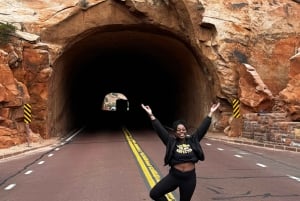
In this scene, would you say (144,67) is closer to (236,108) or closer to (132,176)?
(236,108)

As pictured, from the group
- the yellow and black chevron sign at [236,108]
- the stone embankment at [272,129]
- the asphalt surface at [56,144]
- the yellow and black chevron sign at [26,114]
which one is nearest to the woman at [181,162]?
the asphalt surface at [56,144]

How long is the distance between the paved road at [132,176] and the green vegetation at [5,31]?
313 inches

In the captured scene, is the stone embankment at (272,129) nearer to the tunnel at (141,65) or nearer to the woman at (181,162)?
the tunnel at (141,65)

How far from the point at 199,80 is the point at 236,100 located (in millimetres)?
4606

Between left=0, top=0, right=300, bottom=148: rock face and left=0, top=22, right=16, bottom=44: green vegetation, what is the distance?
0.63 metres

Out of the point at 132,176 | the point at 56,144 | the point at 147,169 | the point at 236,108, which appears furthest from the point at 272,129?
the point at 132,176

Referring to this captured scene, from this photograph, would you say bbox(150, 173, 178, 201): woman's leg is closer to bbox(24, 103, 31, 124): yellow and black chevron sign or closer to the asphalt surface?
the asphalt surface

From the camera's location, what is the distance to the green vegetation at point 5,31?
2422cm

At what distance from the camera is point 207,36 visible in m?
28.3

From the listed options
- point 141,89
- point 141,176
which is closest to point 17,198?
point 141,176

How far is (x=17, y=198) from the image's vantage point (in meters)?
9.69

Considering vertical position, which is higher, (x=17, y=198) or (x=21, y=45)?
(x=21, y=45)

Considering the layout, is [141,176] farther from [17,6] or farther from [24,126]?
[17,6]

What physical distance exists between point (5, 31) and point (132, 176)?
609 inches
